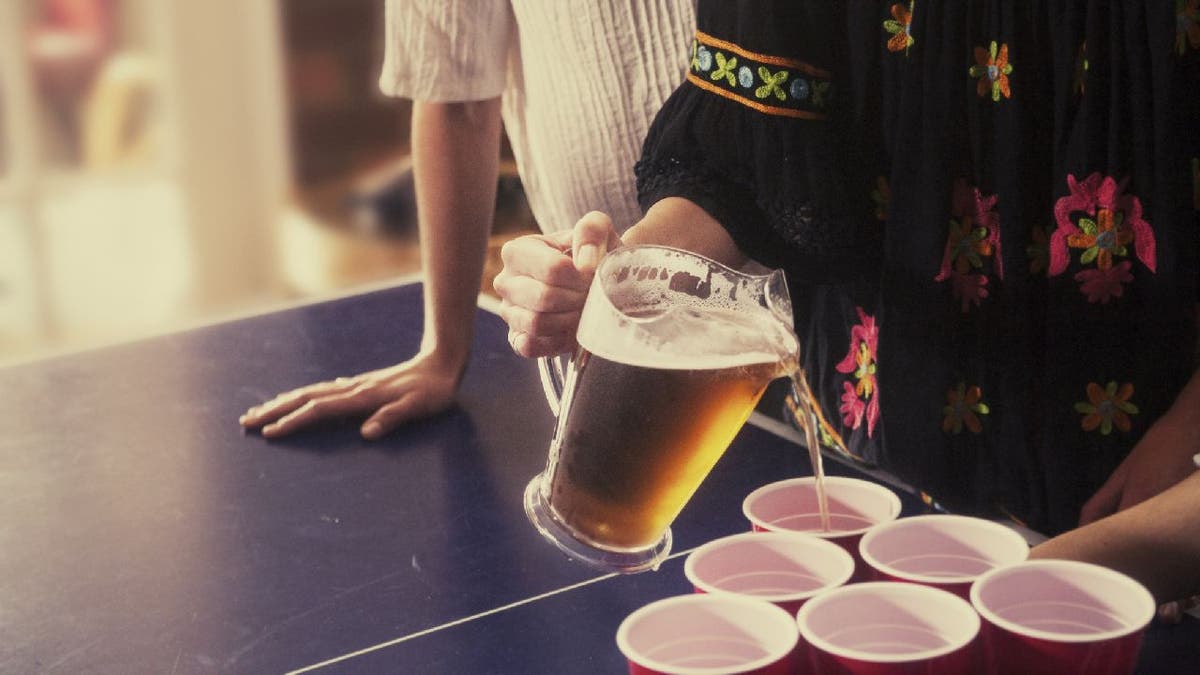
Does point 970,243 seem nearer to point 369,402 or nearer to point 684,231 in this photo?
point 684,231

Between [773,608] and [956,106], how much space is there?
0.61m

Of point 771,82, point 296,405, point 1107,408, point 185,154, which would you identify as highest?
point 771,82

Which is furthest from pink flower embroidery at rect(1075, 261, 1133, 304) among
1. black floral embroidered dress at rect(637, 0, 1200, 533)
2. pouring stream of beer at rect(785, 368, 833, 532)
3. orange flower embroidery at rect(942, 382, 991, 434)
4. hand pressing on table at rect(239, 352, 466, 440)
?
hand pressing on table at rect(239, 352, 466, 440)

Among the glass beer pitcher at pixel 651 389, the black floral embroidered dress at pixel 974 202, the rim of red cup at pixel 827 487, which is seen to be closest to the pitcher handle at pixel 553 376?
the glass beer pitcher at pixel 651 389

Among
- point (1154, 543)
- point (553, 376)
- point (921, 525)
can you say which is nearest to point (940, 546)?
point (921, 525)

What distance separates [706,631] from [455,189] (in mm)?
1016

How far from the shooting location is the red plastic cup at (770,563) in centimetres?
88

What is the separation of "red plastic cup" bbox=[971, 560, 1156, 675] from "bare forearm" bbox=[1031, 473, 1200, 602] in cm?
11

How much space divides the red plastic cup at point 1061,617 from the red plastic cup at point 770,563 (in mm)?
100

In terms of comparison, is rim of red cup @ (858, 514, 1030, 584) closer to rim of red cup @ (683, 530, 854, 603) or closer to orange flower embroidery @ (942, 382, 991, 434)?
rim of red cup @ (683, 530, 854, 603)

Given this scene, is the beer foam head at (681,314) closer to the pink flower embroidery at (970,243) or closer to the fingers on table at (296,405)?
the pink flower embroidery at (970,243)

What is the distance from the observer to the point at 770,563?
901 millimetres

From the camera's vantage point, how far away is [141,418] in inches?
62.5

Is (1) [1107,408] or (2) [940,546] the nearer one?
(2) [940,546]
